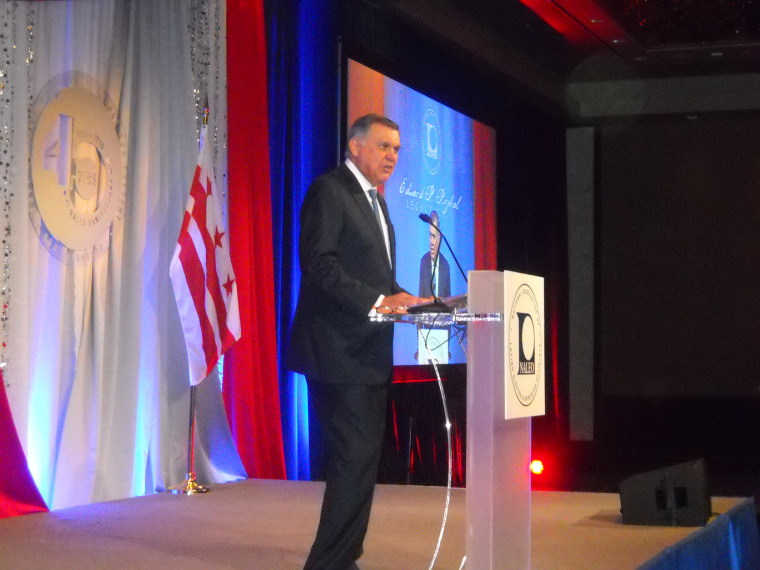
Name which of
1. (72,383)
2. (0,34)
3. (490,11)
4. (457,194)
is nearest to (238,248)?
(72,383)

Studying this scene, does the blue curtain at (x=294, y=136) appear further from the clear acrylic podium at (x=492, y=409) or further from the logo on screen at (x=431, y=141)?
the clear acrylic podium at (x=492, y=409)

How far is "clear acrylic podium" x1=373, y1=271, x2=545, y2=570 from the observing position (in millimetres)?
2277

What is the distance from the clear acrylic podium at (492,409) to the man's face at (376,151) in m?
0.57

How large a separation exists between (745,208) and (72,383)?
7.52 metres

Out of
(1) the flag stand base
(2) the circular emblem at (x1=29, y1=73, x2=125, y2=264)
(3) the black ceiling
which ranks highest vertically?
(3) the black ceiling

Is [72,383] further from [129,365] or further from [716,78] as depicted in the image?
[716,78]

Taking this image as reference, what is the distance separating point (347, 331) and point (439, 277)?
421 cm

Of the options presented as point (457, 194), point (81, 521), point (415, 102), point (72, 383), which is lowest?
point (81, 521)

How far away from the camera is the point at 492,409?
7.48 ft

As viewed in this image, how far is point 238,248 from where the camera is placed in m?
5.56

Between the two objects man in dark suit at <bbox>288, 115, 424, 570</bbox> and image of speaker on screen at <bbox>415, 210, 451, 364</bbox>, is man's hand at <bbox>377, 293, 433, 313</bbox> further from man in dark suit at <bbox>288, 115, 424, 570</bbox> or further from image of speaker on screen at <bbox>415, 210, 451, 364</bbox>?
image of speaker on screen at <bbox>415, 210, 451, 364</bbox>

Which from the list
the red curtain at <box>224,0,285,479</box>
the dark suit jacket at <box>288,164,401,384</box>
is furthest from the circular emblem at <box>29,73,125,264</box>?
the dark suit jacket at <box>288,164,401,384</box>

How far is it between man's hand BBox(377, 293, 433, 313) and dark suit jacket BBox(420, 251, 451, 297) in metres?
4.18

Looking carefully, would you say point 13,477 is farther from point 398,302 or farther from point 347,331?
point 398,302
